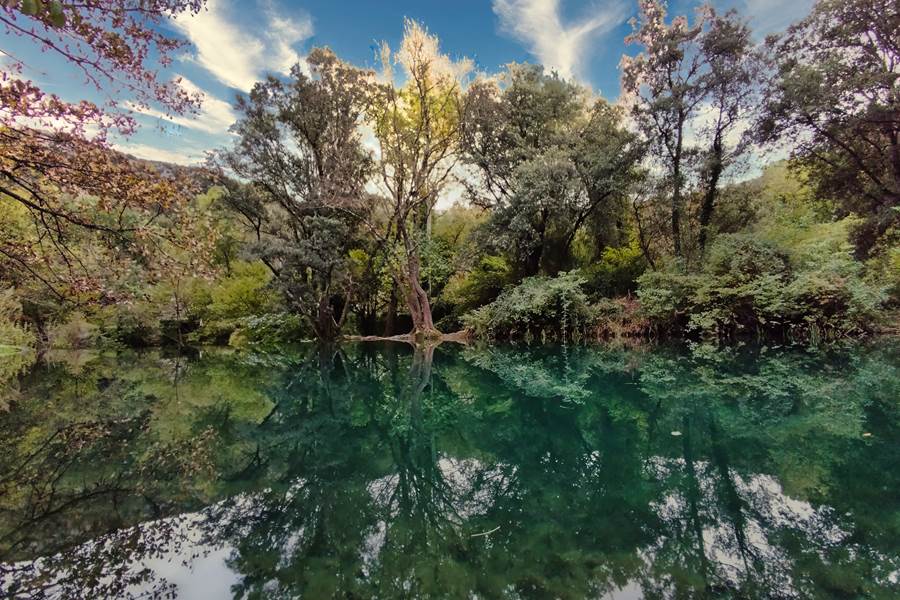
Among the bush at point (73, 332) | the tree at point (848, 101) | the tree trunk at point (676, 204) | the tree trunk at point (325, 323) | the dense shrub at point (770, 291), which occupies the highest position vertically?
the tree at point (848, 101)

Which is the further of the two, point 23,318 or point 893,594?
point 23,318

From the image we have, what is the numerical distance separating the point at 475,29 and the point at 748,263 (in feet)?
41.4

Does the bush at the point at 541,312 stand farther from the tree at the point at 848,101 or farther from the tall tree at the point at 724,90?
the tree at the point at 848,101

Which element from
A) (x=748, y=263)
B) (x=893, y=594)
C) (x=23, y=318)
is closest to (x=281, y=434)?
(x=893, y=594)

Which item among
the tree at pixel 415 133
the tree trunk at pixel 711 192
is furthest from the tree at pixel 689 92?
the tree at pixel 415 133

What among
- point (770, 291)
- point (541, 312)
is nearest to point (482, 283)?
point (541, 312)

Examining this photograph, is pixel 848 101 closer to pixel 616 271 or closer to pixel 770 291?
pixel 770 291

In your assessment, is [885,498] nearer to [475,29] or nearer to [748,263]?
[748,263]

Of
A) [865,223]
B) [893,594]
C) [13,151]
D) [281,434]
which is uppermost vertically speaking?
[865,223]

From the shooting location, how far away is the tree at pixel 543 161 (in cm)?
1692

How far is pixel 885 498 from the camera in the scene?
9.50 ft

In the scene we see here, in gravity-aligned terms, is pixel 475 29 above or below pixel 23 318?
above

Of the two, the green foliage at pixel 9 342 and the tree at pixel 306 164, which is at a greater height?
the tree at pixel 306 164

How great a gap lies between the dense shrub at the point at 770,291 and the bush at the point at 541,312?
217 cm
